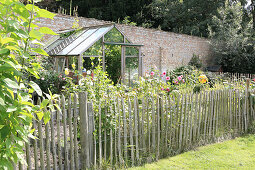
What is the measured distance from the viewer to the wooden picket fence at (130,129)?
124 inches

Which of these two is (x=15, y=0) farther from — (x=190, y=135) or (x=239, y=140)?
(x=239, y=140)

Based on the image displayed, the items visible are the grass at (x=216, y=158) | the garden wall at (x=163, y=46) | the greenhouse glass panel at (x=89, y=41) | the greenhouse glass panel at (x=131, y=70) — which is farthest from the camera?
the garden wall at (x=163, y=46)

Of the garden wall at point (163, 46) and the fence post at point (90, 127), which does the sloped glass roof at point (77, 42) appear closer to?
the garden wall at point (163, 46)

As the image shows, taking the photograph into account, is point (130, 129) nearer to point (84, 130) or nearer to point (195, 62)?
point (84, 130)

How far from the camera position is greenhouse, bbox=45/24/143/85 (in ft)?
27.1

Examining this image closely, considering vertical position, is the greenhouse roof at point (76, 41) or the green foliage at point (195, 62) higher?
the greenhouse roof at point (76, 41)

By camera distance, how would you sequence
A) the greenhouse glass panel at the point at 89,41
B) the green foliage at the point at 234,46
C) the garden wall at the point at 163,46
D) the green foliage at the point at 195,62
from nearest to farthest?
the greenhouse glass panel at the point at 89,41
the garden wall at the point at 163,46
the green foliage at the point at 234,46
the green foliage at the point at 195,62

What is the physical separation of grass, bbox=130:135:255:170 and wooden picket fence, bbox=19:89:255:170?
0.50ft

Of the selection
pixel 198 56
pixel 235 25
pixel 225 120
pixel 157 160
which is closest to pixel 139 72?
pixel 225 120

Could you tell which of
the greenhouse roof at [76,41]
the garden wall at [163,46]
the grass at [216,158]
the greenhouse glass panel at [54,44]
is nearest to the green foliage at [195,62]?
the garden wall at [163,46]

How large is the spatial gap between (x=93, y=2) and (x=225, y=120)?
20.1 meters

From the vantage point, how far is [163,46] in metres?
14.8

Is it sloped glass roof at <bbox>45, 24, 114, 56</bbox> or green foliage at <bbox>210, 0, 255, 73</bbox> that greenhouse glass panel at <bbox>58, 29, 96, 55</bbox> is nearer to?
sloped glass roof at <bbox>45, 24, 114, 56</bbox>

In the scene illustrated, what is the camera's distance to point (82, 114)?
3.32 metres
